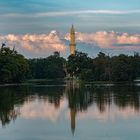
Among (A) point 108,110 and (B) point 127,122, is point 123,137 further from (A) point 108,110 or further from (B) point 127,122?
(A) point 108,110

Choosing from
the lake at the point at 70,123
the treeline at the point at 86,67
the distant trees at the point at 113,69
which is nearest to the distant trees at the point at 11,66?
the treeline at the point at 86,67

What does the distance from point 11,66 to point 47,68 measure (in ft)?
234

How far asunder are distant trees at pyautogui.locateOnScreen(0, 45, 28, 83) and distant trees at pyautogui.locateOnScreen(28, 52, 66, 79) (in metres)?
54.5

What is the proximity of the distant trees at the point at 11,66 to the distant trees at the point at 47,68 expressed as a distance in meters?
54.5

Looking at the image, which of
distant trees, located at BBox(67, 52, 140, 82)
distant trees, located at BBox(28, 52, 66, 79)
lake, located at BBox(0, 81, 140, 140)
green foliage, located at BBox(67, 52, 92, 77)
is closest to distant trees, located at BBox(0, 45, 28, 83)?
distant trees, located at BBox(67, 52, 140, 82)

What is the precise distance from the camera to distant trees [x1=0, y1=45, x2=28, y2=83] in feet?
324

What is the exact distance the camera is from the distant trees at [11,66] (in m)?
98.6

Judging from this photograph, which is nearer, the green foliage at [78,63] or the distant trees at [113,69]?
the distant trees at [113,69]

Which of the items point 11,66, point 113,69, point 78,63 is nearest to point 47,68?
point 78,63

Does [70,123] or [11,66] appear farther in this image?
[11,66]

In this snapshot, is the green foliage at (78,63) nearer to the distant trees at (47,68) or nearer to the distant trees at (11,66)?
the distant trees at (11,66)

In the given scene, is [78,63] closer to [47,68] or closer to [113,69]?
[113,69]

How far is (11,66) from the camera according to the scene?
3927 inches

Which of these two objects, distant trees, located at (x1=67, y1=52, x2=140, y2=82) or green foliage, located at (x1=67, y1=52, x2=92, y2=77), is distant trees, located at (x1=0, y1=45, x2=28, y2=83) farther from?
green foliage, located at (x1=67, y1=52, x2=92, y2=77)
